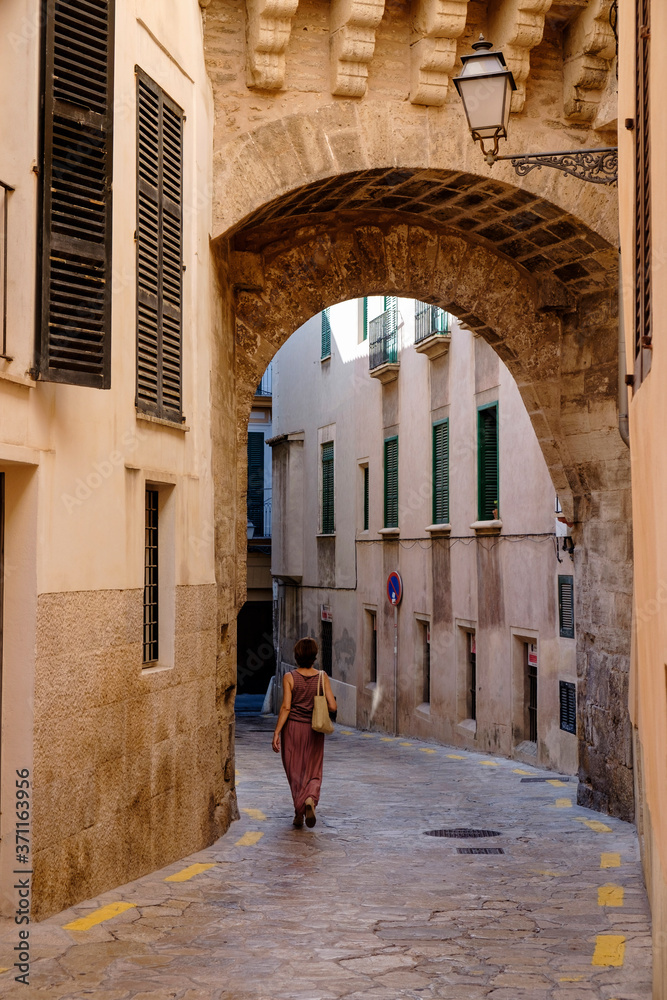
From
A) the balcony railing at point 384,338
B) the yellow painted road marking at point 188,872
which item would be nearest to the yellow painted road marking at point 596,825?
the yellow painted road marking at point 188,872

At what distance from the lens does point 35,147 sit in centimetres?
597

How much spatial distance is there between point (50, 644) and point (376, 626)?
16.8 m

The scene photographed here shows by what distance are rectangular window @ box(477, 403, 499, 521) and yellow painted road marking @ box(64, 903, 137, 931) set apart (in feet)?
36.2

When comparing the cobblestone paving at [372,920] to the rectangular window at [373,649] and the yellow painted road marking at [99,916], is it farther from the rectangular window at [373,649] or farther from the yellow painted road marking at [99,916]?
the rectangular window at [373,649]

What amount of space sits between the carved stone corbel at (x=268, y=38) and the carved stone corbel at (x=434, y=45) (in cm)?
100

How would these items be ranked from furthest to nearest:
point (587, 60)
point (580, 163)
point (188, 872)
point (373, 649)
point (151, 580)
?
1. point (373, 649)
2. point (587, 60)
3. point (151, 580)
4. point (580, 163)
5. point (188, 872)

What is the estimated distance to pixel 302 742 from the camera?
9.39 metres

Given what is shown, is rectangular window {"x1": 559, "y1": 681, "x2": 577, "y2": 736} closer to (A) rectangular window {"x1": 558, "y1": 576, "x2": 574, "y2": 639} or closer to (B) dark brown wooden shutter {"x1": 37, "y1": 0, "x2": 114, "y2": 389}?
(A) rectangular window {"x1": 558, "y1": 576, "x2": 574, "y2": 639}

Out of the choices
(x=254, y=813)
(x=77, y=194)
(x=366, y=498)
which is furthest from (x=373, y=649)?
(x=77, y=194)

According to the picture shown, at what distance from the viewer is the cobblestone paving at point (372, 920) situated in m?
5.15

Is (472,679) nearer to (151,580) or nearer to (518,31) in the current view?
(151,580)

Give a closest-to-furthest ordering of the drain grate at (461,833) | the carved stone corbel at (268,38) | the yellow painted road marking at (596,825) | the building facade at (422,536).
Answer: the carved stone corbel at (268,38) < the drain grate at (461,833) < the yellow painted road marking at (596,825) < the building facade at (422,536)

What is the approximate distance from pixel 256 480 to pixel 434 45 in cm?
2410

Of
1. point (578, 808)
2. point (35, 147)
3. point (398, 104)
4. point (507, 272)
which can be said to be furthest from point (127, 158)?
point (578, 808)
